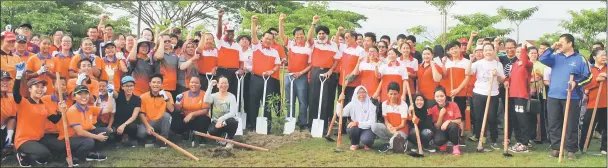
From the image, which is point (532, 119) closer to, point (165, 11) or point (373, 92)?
point (373, 92)

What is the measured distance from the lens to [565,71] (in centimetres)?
752

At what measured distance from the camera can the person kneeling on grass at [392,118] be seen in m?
7.89

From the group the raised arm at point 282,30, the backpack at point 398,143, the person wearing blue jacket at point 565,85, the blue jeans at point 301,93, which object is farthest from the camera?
the blue jeans at point 301,93

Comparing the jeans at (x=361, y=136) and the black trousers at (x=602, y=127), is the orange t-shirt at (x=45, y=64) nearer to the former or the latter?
the jeans at (x=361, y=136)

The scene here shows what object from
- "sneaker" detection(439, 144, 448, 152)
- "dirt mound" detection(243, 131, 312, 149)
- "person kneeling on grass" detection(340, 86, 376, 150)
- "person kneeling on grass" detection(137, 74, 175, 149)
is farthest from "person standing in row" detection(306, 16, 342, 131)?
"person kneeling on grass" detection(137, 74, 175, 149)

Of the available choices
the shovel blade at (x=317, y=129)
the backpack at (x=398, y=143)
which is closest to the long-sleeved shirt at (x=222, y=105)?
the shovel blade at (x=317, y=129)

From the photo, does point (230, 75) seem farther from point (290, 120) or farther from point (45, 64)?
point (45, 64)

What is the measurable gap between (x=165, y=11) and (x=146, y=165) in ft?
112

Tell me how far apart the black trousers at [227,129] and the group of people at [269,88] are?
0.02m

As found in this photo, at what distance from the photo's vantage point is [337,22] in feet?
104

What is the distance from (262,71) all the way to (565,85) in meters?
4.83

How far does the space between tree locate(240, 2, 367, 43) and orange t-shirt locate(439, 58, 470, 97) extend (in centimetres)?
2115

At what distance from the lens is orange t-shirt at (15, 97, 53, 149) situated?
649cm

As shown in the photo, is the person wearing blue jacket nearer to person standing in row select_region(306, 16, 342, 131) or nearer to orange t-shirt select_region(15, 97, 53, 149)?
person standing in row select_region(306, 16, 342, 131)
